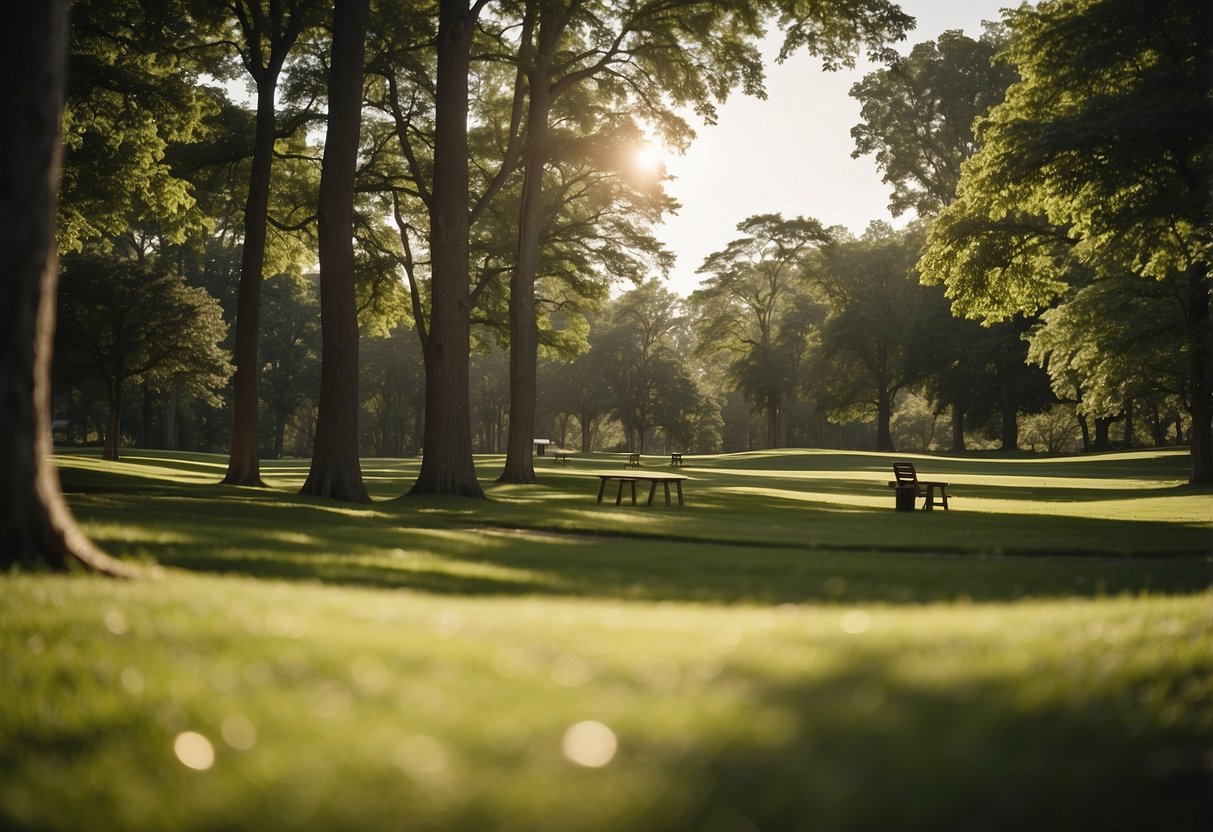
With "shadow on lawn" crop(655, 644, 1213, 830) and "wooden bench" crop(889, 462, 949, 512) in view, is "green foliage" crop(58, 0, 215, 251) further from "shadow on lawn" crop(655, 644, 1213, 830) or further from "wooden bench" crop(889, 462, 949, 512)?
"shadow on lawn" crop(655, 644, 1213, 830)

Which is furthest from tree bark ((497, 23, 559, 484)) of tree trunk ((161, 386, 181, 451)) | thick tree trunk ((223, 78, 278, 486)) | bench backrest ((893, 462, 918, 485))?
tree trunk ((161, 386, 181, 451))

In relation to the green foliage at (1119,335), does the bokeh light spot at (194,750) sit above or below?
below

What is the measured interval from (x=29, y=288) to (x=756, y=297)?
210 feet

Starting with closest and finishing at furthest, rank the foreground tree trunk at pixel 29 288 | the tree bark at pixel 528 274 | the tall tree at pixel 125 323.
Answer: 1. the foreground tree trunk at pixel 29 288
2. the tree bark at pixel 528 274
3. the tall tree at pixel 125 323

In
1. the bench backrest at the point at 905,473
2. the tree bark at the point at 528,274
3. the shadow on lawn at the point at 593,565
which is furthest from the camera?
the tree bark at the point at 528,274

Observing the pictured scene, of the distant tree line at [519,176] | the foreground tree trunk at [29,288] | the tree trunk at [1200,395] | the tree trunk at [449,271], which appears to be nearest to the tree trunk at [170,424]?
the distant tree line at [519,176]

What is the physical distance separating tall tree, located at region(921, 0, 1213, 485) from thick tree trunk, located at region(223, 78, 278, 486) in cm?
1828

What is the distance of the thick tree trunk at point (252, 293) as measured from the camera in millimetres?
25609

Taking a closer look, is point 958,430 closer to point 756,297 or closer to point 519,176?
point 756,297

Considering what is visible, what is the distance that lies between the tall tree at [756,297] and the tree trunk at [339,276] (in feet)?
119

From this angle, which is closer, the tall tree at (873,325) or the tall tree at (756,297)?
the tall tree at (756,297)

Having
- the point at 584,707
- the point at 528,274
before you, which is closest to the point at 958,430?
the point at 528,274

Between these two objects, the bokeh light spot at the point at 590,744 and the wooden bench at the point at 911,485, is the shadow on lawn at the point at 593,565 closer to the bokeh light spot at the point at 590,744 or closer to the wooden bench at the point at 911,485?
the bokeh light spot at the point at 590,744

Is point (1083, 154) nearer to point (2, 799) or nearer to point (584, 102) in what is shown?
point (584, 102)
